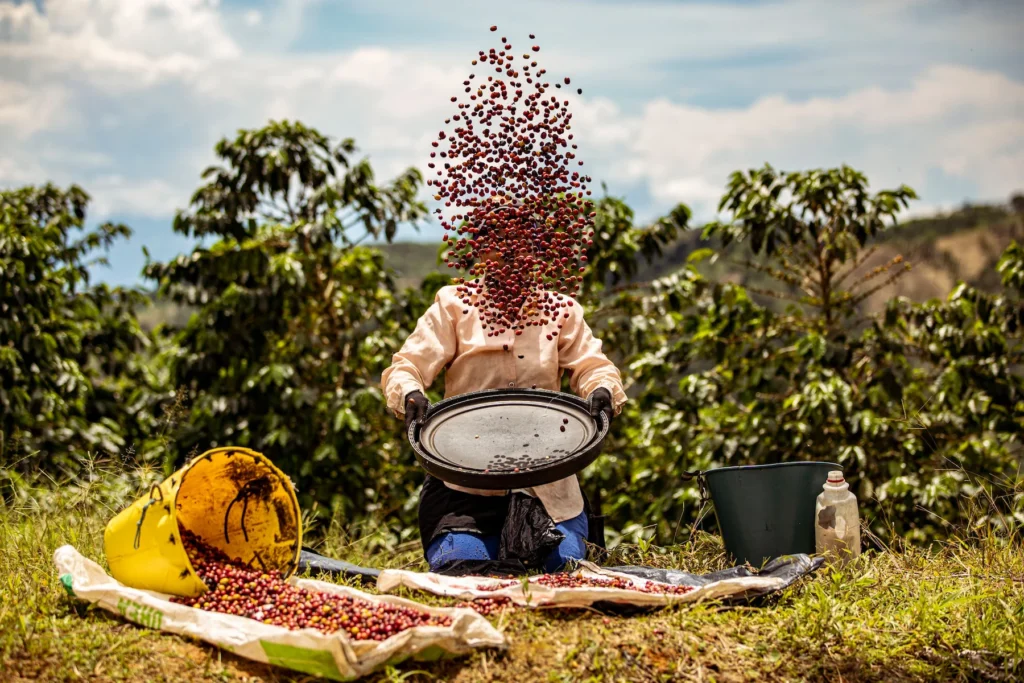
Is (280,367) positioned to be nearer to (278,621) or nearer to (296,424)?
(296,424)

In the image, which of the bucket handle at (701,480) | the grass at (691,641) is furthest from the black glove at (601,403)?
the grass at (691,641)

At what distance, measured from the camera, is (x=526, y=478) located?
9.47 feet

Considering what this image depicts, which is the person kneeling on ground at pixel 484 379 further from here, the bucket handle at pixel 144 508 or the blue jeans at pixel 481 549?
the bucket handle at pixel 144 508

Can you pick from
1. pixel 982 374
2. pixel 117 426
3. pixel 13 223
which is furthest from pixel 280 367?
pixel 982 374

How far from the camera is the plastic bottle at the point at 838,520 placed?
333 cm

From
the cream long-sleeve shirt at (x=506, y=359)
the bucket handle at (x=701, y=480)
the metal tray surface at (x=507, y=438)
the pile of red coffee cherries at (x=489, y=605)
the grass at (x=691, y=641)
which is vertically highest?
the cream long-sleeve shirt at (x=506, y=359)

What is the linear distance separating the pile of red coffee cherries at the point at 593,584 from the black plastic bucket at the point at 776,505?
0.67 metres

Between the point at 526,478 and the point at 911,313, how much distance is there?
10.2ft

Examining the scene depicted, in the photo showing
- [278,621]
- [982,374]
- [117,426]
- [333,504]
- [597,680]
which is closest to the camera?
[597,680]

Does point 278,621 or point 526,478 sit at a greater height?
point 526,478

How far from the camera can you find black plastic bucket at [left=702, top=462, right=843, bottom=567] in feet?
11.4

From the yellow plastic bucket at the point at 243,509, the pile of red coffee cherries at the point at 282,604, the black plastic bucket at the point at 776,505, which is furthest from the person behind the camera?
the black plastic bucket at the point at 776,505

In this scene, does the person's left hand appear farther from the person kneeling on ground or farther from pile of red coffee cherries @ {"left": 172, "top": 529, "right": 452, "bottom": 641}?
pile of red coffee cherries @ {"left": 172, "top": 529, "right": 452, "bottom": 641}

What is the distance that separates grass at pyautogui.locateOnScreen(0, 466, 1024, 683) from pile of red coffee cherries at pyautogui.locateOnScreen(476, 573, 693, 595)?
0.30ft
